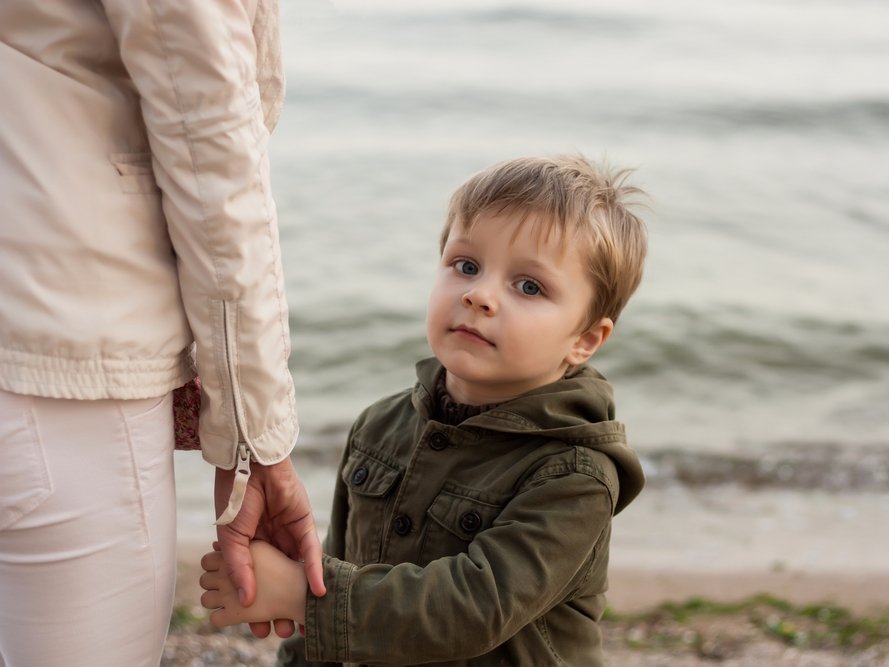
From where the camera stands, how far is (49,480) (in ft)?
5.33

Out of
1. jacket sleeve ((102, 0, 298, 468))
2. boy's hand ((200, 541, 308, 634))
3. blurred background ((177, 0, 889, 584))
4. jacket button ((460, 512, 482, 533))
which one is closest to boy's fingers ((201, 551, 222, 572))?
boy's hand ((200, 541, 308, 634))

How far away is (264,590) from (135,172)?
791 mm

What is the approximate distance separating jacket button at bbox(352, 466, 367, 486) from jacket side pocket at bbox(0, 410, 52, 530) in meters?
0.74

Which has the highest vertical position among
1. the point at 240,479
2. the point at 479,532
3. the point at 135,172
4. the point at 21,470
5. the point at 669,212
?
the point at 135,172

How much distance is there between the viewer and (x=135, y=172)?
5.57 feet

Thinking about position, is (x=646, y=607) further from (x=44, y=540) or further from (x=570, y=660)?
(x=44, y=540)

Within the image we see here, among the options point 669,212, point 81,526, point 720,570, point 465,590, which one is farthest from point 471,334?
point 669,212

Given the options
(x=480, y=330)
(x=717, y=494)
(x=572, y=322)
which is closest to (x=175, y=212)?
(x=480, y=330)

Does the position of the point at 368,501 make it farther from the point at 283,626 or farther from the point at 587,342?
the point at 587,342

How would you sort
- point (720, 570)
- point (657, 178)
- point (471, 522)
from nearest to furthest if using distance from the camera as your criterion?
point (471, 522) < point (720, 570) < point (657, 178)

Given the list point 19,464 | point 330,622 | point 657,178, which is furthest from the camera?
point 657,178

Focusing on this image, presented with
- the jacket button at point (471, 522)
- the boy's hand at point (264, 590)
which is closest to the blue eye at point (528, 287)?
the jacket button at point (471, 522)

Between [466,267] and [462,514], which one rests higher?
[466,267]

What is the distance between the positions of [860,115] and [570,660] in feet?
39.1
